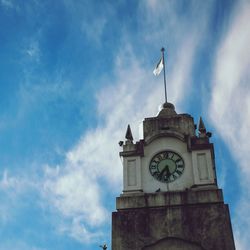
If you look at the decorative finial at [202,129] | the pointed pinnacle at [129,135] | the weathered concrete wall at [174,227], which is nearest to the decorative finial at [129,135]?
the pointed pinnacle at [129,135]

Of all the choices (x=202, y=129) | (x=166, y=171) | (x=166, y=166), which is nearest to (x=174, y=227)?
(x=166, y=171)

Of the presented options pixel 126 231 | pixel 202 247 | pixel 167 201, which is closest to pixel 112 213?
pixel 126 231

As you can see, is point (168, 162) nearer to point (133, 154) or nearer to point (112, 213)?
point (133, 154)

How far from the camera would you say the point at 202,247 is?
1755 cm

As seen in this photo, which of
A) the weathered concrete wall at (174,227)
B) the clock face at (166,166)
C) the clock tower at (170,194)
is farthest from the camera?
the clock face at (166,166)

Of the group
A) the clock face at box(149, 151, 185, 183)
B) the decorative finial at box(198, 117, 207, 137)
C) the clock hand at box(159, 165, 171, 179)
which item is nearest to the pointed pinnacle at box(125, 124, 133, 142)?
the clock face at box(149, 151, 185, 183)

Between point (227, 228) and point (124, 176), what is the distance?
17.4ft

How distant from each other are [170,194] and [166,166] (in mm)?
1734

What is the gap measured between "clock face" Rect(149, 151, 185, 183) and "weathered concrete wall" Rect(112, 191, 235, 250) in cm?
171

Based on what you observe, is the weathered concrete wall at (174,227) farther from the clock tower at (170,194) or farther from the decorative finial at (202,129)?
the decorative finial at (202,129)

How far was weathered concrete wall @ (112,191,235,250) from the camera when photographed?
58.2 ft

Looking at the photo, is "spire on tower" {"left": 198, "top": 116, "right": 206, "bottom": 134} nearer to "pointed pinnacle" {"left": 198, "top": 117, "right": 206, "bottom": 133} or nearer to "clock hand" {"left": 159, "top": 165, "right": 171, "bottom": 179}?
"pointed pinnacle" {"left": 198, "top": 117, "right": 206, "bottom": 133}

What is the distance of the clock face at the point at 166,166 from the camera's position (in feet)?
66.4

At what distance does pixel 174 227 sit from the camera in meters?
18.3
